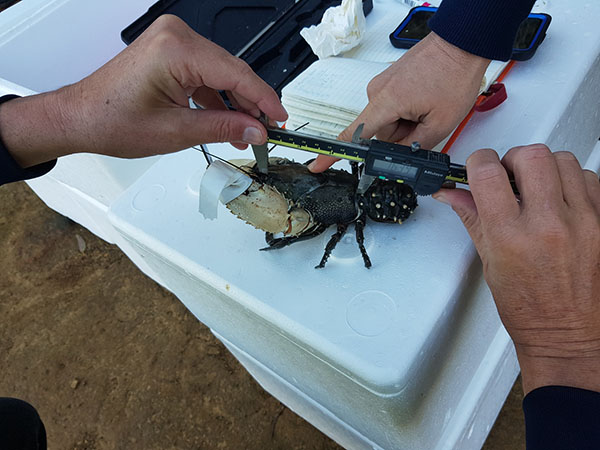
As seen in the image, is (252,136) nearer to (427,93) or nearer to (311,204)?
(311,204)

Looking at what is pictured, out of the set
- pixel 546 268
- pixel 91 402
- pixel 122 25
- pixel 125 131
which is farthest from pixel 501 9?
pixel 91 402

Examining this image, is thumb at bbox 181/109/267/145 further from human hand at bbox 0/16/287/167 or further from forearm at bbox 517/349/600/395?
forearm at bbox 517/349/600/395

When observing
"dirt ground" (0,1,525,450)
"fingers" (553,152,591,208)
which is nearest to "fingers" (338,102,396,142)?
"fingers" (553,152,591,208)

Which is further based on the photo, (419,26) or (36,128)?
(419,26)

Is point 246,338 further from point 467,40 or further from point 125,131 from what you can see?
point 467,40

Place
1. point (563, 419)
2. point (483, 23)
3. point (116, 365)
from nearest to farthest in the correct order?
1. point (563, 419)
2. point (483, 23)
3. point (116, 365)

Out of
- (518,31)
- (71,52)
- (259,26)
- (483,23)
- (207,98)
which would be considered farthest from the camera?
(71,52)

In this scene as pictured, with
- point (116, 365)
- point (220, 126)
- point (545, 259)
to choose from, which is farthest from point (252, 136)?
point (116, 365)
